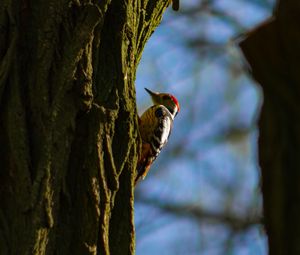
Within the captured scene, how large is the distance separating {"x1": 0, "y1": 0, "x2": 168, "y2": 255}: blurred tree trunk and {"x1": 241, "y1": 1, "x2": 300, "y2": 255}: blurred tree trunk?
105 centimetres

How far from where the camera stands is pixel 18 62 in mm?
3049

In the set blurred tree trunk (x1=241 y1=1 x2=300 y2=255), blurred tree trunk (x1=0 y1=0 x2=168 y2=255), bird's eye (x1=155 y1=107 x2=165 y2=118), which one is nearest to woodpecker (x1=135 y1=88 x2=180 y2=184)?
bird's eye (x1=155 y1=107 x2=165 y2=118)

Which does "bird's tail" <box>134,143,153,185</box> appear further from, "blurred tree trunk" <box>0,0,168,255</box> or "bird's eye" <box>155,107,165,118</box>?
"blurred tree trunk" <box>0,0,168,255</box>

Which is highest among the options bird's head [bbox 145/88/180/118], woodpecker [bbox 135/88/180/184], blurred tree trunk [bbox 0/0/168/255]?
bird's head [bbox 145/88/180/118]

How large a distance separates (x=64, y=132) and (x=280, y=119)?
3.64 feet

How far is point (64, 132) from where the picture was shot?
3.01 meters

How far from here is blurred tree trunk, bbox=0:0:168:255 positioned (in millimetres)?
2910

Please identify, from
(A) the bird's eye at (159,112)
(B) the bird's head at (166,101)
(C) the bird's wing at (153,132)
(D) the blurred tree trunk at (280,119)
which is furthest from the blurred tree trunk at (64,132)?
(B) the bird's head at (166,101)

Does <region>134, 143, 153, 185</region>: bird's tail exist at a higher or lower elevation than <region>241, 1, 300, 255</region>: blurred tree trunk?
higher

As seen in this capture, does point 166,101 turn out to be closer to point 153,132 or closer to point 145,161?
point 153,132

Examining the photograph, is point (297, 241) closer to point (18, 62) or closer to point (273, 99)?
point (273, 99)

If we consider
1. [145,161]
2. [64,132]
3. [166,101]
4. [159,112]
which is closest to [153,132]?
[159,112]

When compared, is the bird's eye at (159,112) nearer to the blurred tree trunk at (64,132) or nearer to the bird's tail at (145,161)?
the bird's tail at (145,161)

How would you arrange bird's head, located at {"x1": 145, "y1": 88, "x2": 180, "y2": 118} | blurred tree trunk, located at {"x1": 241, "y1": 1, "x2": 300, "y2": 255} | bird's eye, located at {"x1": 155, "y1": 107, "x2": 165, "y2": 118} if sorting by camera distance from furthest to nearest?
bird's head, located at {"x1": 145, "y1": 88, "x2": 180, "y2": 118}
bird's eye, located at {"x1": 155, "y1": 107, "x2": 165, "y2": 118}
blurred tree trunk, located at {"x1": 241, "y1": 1, "x2": 300, "y2": 255}
